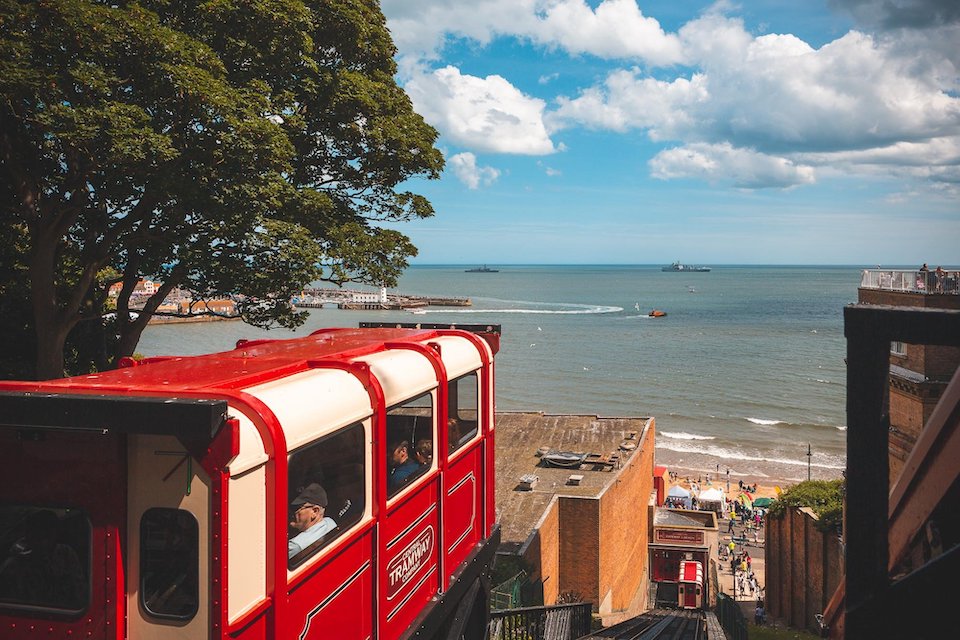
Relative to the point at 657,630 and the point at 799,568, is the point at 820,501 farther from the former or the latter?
the point at 657,630

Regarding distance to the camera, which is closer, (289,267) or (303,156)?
(289,267)

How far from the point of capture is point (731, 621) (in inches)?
827

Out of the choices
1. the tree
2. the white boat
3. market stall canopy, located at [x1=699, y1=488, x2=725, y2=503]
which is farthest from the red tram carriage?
market stall canopy, located at [x1=699, y1=488, x2=725, y2=503]

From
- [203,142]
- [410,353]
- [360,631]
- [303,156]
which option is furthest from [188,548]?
[303,156]

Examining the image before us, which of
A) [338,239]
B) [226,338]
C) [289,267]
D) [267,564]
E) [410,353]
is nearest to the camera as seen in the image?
[267,564]

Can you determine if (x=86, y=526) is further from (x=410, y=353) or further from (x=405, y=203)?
(x=405, y=203)

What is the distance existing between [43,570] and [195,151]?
9193 millimetres

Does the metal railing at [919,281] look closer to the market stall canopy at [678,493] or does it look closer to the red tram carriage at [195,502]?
the market stall canopy at [678,493]

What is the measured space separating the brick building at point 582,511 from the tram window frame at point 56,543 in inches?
594

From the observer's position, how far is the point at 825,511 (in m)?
25.5

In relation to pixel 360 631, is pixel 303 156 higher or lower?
higher

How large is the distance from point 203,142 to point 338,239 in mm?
3964

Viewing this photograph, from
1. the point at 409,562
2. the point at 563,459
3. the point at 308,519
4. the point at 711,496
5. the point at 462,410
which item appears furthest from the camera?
the point at 711,496

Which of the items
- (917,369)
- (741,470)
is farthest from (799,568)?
(741,470)
